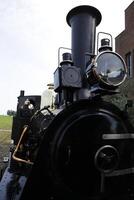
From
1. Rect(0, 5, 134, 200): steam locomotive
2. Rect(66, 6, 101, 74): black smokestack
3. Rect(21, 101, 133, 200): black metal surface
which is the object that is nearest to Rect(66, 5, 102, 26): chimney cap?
Rect(66, 6, 101, 74): black smokestack

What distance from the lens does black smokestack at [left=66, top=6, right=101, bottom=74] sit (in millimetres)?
4973

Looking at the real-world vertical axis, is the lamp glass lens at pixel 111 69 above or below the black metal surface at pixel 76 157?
above

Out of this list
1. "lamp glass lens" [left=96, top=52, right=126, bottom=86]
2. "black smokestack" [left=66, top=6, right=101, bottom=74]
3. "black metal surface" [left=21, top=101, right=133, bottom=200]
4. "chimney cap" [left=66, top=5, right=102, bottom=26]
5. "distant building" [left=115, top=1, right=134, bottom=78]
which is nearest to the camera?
"black metal surface" [left=21, top=101, right=133, bottom=200]

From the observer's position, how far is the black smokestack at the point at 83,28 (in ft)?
16.3

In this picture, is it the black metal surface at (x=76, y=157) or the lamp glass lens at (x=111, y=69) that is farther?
the lamp glass lens at (x=111, y=69)

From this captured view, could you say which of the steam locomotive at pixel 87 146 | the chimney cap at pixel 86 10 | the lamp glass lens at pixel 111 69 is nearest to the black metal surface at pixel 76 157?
the steam locomotive at pixel 87 146

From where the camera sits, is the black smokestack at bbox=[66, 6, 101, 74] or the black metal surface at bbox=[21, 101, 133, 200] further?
the black smokestack at bbox=[66, 6, 101, 74]

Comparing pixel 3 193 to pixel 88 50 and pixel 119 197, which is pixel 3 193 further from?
pixel 88 50

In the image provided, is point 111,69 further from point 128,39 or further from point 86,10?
point 128,39

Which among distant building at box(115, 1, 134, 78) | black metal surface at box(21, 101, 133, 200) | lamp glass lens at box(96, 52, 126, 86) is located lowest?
black metal surface at box(21, 101, 133, 200)

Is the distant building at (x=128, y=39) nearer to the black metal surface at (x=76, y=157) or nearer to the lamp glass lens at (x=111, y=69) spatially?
the lamp glass lens at (x=111, y=69)

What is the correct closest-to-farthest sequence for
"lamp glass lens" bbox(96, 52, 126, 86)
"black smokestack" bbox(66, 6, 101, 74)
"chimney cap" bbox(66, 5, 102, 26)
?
"lamp glass lens" bbox(96, 52, 126, 86), "black smokestack" bbox(66, 6, 101, 74), "chimney cap" bbox(66, 5, 102, 26)

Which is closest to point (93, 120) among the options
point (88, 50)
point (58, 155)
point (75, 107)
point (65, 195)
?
point (75, 107)

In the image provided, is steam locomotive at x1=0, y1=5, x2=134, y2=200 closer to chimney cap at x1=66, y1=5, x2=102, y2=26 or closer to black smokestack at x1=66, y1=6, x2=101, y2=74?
black smokestack at x1=66, y1=6, x2=101, y2=74
